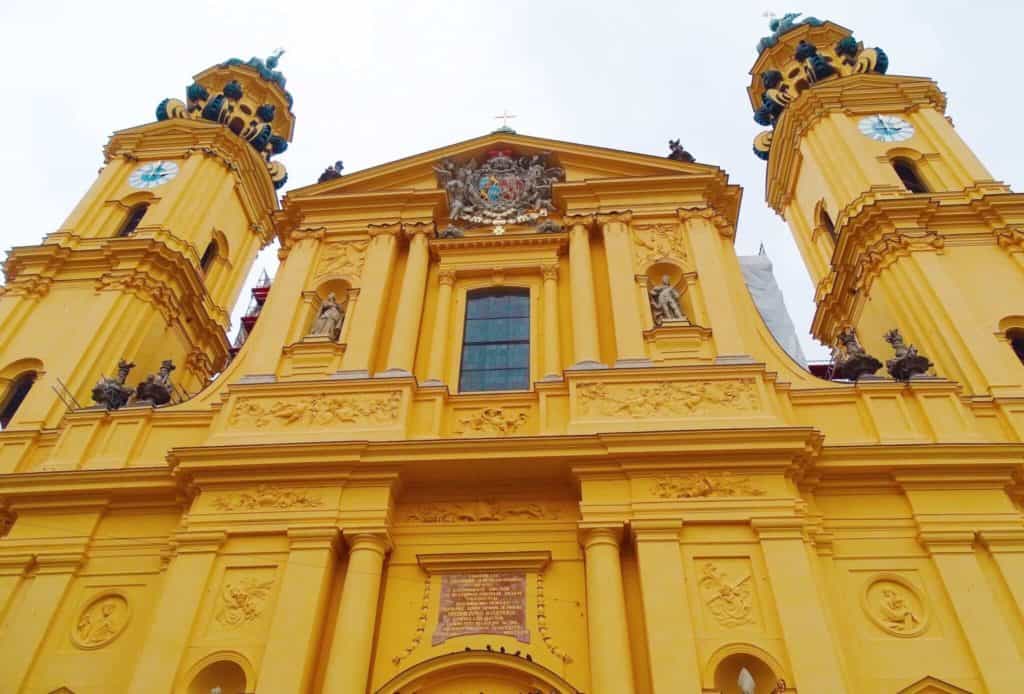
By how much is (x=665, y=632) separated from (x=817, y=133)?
13.4 m

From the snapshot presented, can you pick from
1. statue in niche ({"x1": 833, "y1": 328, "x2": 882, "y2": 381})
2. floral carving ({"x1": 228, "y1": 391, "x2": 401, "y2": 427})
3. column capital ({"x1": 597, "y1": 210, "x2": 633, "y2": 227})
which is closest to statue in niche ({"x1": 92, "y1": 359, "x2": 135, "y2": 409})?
floral carving ({"x1": 228, "y1": 391, "x2": 401, "y2": 427})

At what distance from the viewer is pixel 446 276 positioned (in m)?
13.3

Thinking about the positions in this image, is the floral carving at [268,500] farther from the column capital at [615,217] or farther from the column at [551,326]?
the column capital at [615,217]

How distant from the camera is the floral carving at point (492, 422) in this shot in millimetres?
10664

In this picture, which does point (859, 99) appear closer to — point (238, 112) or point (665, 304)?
point (665, 304)

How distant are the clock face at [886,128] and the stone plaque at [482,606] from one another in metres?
13.2

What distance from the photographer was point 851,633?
8.76m

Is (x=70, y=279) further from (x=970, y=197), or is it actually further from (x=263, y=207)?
(x=970, y=197)

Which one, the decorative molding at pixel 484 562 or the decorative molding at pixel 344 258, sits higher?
the decorative molding at pixel 344 258

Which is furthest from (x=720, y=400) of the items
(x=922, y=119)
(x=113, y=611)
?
(x=922, y=119)

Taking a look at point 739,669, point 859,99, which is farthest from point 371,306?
point 859,99

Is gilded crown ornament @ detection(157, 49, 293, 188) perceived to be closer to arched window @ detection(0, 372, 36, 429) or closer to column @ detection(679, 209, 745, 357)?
arched window @ detection(0, 372, 36, 429)

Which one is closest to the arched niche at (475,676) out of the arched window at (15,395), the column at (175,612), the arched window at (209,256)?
the column at (175,612)

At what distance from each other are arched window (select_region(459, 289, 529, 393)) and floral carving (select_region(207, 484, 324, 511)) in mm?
2899
